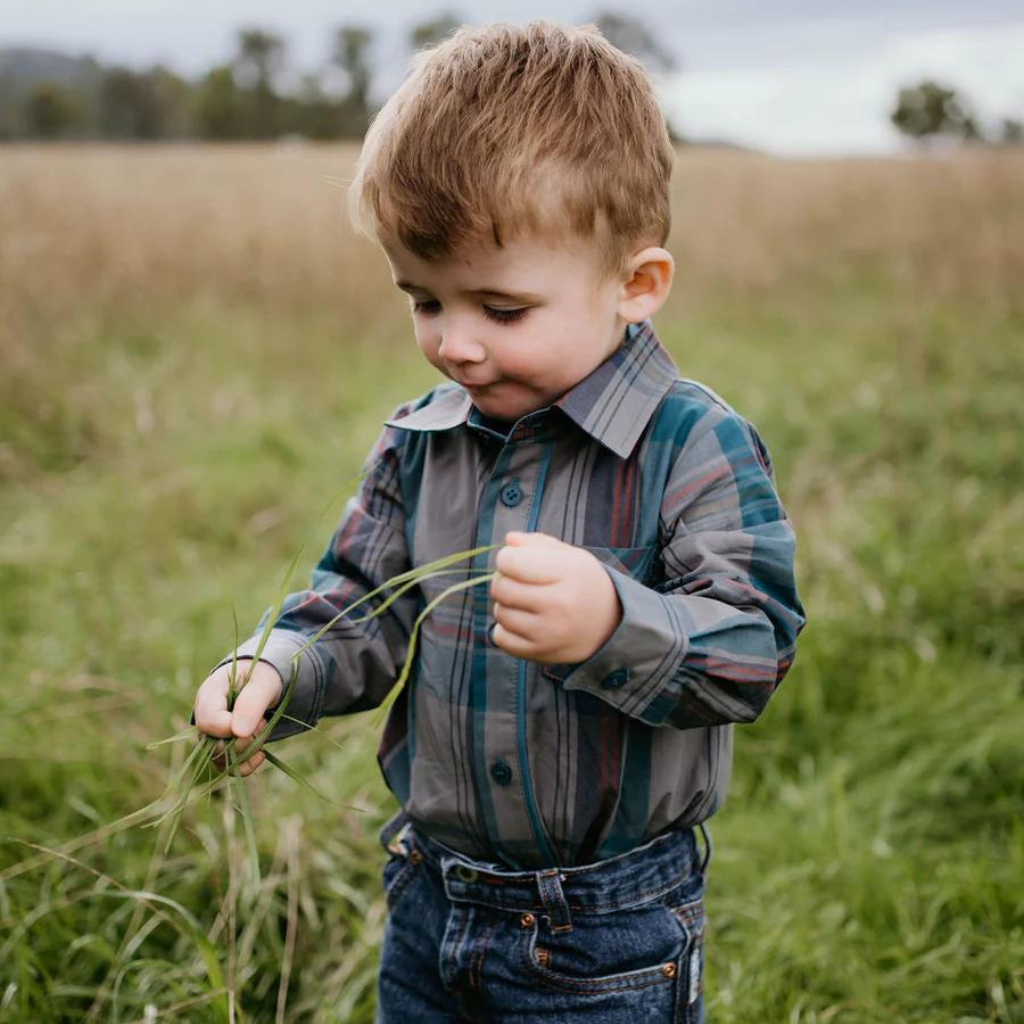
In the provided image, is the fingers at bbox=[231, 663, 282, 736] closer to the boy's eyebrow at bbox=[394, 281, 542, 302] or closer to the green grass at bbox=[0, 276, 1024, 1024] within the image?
the green grass at bbox=[0, 276, 1024, 1024]

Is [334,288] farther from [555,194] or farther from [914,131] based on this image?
[914,131]

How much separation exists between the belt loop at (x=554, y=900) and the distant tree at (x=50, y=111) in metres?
71.3

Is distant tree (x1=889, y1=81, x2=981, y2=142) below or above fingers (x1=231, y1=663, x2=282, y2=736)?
above

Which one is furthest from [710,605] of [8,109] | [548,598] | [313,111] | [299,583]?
[8,109]

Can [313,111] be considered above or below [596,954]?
above

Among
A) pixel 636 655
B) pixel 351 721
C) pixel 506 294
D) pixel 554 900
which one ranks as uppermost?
pixel 506 294

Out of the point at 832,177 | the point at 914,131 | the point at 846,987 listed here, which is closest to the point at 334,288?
the point at 846,987

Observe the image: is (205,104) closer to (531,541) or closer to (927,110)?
(927,110)

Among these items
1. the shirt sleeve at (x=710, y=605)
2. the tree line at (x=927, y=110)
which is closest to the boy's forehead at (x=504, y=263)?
the shirt sleeve at (x=710, y=605)

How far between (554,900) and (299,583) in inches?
85.8

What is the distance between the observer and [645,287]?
1353 millimetres

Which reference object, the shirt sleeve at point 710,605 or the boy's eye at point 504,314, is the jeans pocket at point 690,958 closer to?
the shirt sleeve at point 710,605

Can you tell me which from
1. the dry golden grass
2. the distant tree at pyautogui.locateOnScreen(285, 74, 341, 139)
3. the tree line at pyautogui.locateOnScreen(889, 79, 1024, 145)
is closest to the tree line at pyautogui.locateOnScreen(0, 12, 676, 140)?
the distant tree at pyautogui.locateOnScreen(285, 74, 341, 139)

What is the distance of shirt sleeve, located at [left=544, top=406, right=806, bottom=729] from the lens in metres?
1.12
